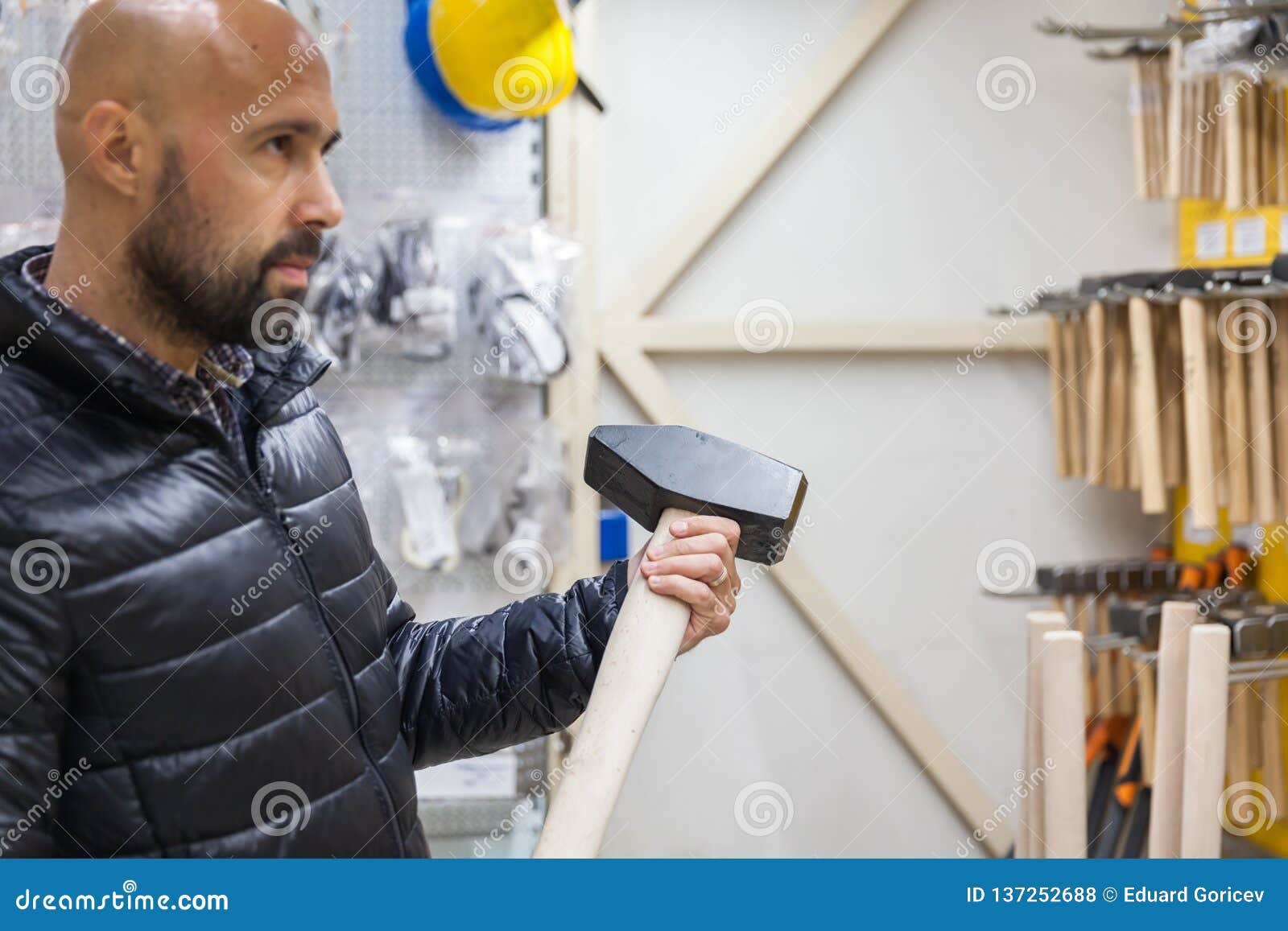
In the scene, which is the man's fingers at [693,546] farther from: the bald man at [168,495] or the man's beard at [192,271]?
the man's beard at [192,271]

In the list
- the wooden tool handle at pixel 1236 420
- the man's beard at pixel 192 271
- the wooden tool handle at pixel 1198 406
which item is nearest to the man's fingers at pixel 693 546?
the man's beard at pixel 192 271

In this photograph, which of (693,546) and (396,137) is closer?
(693,546)

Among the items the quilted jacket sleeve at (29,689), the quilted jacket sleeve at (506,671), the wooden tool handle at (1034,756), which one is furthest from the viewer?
the wooden tool handle at (1034,756)

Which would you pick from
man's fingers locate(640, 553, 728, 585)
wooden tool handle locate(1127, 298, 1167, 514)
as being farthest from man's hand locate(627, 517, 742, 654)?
wooden tool handle locate(1127, 298, 1167, 514)

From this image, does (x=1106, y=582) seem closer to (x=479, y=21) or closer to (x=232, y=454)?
(x=479, y=21)

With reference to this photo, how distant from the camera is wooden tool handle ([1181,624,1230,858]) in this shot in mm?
1474

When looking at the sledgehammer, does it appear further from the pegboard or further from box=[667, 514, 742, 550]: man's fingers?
the pegboard

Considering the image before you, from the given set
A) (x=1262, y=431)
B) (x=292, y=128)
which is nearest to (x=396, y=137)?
(x=292, y=128)

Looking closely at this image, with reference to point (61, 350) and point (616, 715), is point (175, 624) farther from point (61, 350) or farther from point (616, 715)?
point (616, 715)

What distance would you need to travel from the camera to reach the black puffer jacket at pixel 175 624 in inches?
32.7

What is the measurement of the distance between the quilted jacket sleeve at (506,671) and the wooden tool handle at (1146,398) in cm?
149

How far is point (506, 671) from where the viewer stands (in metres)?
1.20

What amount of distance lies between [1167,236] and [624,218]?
1.49 m

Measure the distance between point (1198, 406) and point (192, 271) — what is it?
1824 mm
